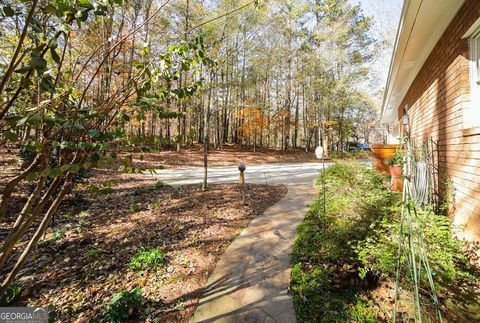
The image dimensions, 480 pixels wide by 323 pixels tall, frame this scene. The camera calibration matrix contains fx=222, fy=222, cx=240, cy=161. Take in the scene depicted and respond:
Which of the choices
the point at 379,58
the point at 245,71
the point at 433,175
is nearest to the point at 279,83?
the point at 245,71

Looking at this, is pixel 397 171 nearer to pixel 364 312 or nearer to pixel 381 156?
pixel 381 156

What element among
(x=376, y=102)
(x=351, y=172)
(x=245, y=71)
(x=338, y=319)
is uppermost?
(x=245, y=71)

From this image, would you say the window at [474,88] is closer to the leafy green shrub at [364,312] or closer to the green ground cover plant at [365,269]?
the green ground cover plant at [365,269]

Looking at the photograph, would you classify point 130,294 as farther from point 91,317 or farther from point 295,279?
point 295,279

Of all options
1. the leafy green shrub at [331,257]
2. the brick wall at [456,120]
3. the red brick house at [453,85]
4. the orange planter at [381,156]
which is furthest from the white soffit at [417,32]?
the leafy green shrub at [331,257]

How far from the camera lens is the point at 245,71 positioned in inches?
727

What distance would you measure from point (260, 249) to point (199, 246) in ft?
3.35

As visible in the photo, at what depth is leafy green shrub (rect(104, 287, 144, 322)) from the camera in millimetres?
2234

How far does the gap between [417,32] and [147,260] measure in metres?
5.87

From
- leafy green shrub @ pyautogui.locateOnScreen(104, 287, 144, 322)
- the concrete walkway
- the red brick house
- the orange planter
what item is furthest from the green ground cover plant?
the orange planter

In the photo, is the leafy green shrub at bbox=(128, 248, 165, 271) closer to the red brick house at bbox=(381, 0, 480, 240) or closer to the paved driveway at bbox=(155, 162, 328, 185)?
the red brick house at bbox=(381, 0, 480, 240)

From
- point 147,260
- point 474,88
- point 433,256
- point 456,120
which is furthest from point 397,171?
point 147,260

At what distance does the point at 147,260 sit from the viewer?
129 inches

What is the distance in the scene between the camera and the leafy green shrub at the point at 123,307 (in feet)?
7.33
